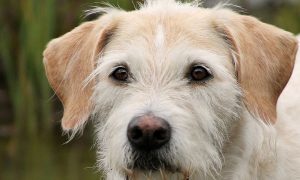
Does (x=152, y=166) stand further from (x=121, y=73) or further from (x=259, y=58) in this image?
(x=259, y=58)

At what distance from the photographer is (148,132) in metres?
4.67

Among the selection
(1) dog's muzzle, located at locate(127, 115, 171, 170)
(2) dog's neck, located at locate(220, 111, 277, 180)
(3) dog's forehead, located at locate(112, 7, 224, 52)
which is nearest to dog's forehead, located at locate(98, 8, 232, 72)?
(3) dog's forehead, located at locate(112, 7, 224, 52)

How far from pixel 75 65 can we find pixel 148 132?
90 cm

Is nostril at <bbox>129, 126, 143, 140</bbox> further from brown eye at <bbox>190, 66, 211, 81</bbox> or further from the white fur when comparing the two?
brown eye at <bbox>190, 66, 211, 81</bbox>

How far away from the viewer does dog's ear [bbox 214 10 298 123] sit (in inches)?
201

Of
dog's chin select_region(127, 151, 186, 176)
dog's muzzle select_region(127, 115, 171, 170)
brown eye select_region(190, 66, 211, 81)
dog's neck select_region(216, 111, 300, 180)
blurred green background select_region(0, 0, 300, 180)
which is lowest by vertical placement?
blurred green background select_region(0, 0, 300, 180)

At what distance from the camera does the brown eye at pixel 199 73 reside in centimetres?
502

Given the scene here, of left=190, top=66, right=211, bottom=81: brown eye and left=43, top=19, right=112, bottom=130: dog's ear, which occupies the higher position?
left=190, top=66, right=211, bottom=81: brown eye

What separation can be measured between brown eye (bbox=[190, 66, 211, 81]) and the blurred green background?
3844mm

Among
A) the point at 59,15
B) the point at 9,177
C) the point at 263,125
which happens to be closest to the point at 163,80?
the point at 263,125

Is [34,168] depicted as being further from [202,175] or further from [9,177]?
[202,175]

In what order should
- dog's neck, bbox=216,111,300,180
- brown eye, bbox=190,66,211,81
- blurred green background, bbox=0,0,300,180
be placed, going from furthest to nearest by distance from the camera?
blurred green background, bbox=0,0,300,180
dog's neck, bbox=216,111,300,180
brown eye, bbox=190,66,211,81

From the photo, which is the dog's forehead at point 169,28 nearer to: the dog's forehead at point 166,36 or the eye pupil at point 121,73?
the dog's forehead at point 166,36

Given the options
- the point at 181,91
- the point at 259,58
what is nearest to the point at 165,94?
the point at 181,91
